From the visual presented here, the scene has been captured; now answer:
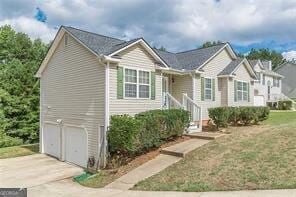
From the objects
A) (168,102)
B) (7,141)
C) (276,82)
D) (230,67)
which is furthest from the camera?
(276,82)

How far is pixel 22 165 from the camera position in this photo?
1784 centimetres

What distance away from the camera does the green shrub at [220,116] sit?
18.9 meters

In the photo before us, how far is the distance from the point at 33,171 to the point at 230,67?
48.0ft

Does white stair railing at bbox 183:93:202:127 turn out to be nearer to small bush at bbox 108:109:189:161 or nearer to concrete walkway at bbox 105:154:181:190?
small bush at bbox 108:109:189:161

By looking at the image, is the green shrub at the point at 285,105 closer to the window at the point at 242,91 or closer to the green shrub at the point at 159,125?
the window at the point at 242,91

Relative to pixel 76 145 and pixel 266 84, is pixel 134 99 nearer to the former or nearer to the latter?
pixel 76 145

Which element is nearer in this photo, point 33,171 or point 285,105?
point 33,171

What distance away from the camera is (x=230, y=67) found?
24.0 metres

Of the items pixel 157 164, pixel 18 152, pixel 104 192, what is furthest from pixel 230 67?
pixel 104 192

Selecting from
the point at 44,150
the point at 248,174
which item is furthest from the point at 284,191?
the point at 44,150

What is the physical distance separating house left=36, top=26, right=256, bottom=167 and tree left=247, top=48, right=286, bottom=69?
2808 inches

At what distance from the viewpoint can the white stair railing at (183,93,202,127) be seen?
19.9m

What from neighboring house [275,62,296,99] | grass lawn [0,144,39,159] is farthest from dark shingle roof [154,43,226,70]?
neighboring house [275,62,296,99]

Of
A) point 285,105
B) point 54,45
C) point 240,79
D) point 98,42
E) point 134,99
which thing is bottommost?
point 285,105
